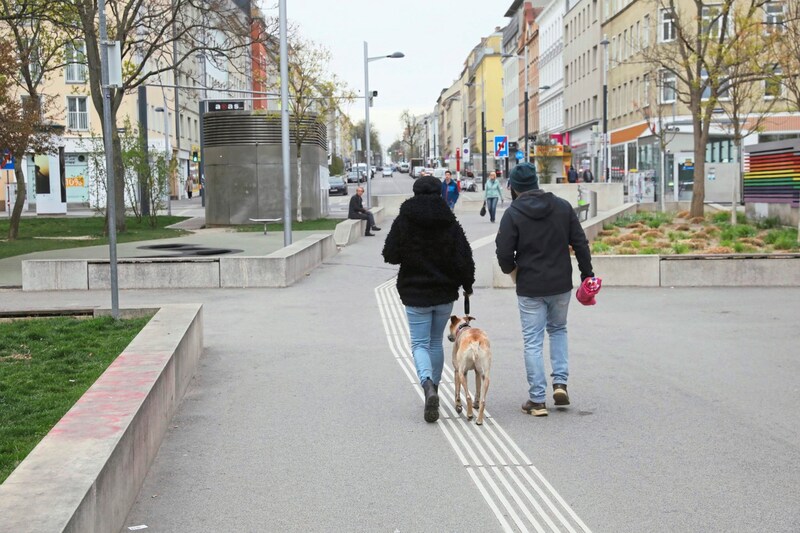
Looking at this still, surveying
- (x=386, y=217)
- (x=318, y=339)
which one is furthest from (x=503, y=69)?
(x=318, y=339)

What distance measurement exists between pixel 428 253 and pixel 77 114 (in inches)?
2450

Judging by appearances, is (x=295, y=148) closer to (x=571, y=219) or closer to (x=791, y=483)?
(x=571, y=219)

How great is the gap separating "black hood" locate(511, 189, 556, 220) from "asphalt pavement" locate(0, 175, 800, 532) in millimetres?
1432

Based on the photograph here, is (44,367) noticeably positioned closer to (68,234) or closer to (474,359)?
(474,359)

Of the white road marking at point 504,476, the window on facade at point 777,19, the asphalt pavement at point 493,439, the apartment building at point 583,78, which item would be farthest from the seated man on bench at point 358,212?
Answer: the apartment building at point 583,78

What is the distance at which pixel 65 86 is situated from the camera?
66000mm

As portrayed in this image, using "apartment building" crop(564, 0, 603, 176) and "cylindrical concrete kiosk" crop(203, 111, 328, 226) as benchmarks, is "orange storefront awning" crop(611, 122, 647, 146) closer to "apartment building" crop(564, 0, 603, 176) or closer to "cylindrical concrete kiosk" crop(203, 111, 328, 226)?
"apartment building" crop(564, 0, 603, 176)

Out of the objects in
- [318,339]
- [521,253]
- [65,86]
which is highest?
[65,86]

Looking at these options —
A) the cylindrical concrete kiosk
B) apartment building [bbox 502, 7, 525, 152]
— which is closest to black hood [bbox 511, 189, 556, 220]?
the cylindrical concrete kiosk

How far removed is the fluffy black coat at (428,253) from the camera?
26.2 ft

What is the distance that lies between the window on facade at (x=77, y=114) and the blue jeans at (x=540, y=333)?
202 ft

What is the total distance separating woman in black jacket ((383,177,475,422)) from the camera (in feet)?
26.2

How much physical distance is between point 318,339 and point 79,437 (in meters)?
6.99

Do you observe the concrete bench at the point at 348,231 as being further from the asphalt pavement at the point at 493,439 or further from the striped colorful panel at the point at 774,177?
the asphalt pavement at the point at 493,439
